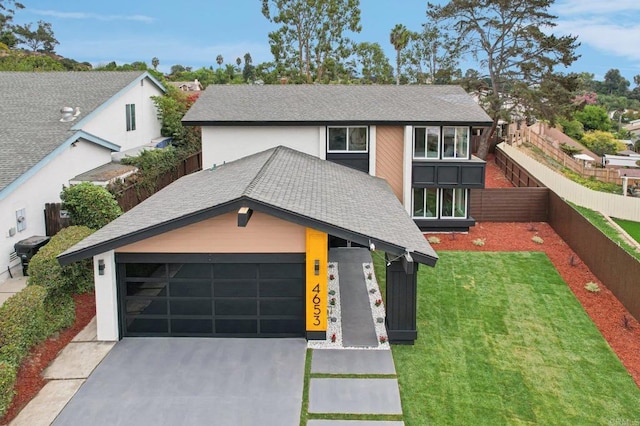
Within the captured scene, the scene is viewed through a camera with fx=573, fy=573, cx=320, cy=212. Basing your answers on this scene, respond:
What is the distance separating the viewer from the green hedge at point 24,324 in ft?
32.9

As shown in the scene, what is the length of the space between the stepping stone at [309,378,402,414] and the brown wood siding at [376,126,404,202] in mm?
11672

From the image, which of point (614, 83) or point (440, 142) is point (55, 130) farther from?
point (614, 83)

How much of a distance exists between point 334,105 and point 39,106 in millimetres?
11868

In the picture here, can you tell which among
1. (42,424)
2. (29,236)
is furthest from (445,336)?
(29,236)

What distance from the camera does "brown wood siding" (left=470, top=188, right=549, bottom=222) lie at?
78.4 feet

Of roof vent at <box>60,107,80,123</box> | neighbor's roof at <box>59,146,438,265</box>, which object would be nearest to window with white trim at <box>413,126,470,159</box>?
neighbor's roof at <box>59,146,438,265</box>

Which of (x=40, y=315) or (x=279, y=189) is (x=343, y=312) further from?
(x=40, y=315)

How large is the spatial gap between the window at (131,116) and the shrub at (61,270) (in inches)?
447

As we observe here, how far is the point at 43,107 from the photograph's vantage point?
22.9 metres

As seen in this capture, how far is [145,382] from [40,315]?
10.3 feet

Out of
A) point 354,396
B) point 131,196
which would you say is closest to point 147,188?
point 131,196

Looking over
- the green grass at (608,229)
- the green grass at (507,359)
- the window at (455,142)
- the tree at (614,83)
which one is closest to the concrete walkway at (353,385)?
the green grass at (507,359)

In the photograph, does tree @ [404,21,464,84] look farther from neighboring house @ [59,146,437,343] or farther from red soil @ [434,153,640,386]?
neighboring house @ [59,146,437,343]

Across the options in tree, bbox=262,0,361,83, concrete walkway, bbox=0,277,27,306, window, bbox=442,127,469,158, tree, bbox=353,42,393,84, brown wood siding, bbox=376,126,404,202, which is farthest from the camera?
tree, bbox=353,42,393,84
